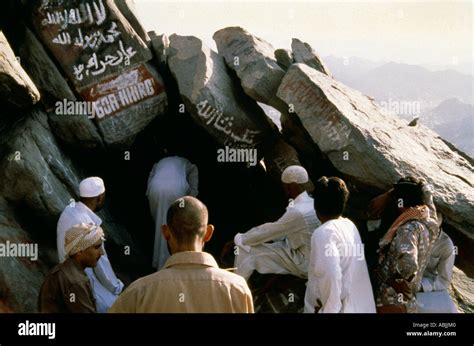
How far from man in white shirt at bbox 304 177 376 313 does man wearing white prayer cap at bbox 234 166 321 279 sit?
1.18 meters

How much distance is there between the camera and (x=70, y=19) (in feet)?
29.4

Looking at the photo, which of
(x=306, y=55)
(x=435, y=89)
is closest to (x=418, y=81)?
(x=435, y=89)

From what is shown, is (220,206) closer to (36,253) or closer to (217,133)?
(217,133)

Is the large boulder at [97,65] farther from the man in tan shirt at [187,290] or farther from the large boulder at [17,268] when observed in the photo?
the man in tan shirt at [187,290]

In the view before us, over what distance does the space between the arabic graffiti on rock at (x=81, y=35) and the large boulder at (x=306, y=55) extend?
256cm

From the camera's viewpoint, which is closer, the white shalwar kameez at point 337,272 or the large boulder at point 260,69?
the white shalwar kameez at point 337,272

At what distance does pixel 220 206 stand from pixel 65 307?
14.6ft

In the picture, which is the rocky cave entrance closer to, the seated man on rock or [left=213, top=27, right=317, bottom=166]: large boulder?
[left=213, top=27, right=317, bottom=166]: large boulder

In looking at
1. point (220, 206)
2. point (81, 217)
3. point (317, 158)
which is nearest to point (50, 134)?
point (81, 217)

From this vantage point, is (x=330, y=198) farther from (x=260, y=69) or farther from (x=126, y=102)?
(x=126, y=102)

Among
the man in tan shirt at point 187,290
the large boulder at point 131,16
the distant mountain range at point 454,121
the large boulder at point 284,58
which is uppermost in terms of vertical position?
the large boulder at point 131,16

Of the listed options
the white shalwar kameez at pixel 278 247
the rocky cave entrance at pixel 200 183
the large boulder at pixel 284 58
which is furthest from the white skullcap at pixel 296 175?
the large boulder at pixel 284 58

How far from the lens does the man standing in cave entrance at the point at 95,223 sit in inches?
279

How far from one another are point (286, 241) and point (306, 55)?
3.58 meters
